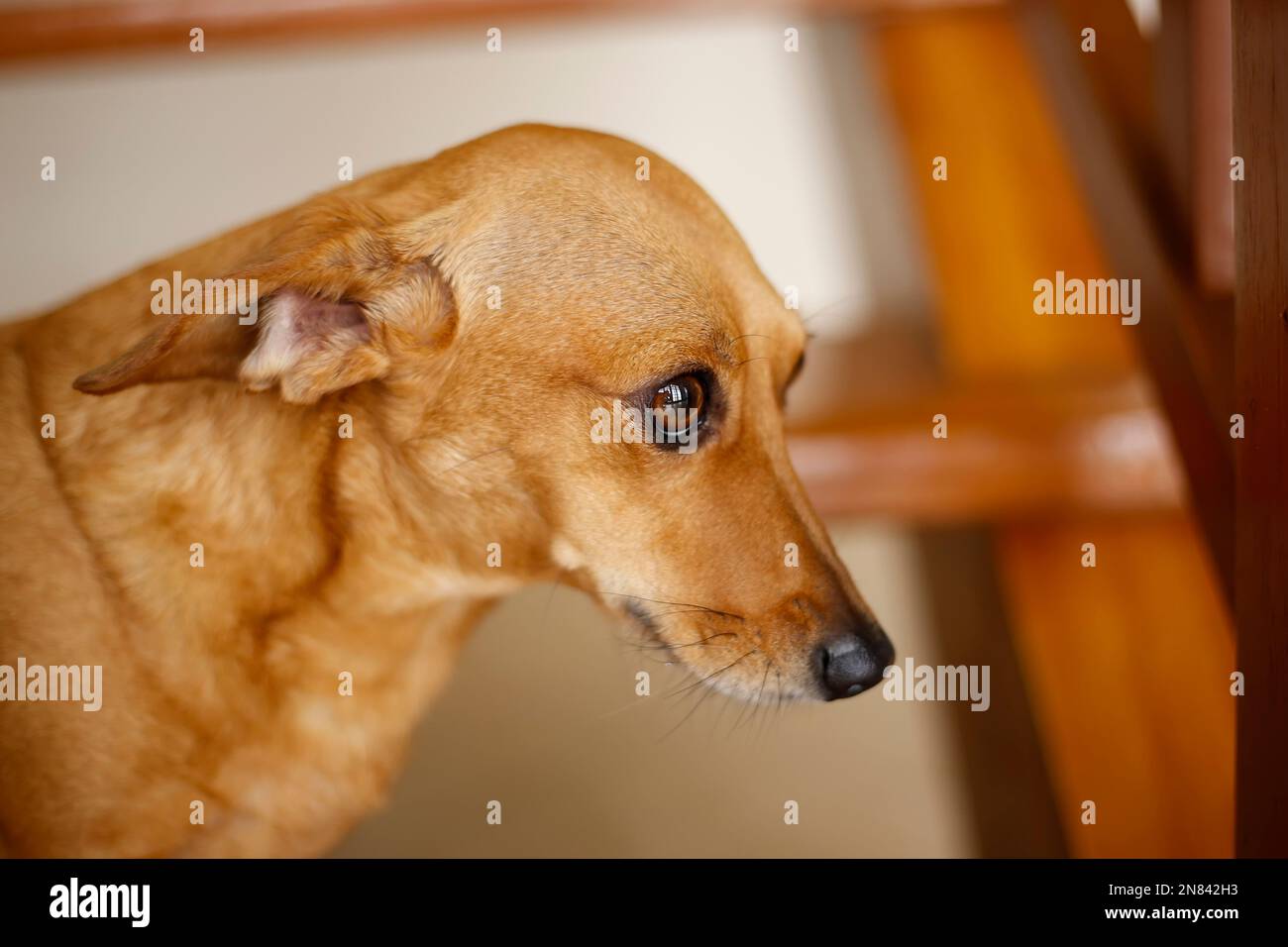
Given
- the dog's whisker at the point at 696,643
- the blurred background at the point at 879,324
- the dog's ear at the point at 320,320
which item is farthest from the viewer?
the blurred background at the point at 879,324

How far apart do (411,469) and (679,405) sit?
0.31 metres

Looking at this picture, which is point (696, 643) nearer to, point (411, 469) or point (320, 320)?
point (411, 469)

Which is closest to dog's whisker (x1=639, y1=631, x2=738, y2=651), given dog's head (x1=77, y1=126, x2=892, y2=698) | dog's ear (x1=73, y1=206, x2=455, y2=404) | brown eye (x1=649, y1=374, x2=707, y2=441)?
dog's head (x1=77, y1=126, x2=892, y2=698)

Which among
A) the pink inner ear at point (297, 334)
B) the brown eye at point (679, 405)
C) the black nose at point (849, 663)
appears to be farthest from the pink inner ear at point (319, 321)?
the black nose at point (849, 663)

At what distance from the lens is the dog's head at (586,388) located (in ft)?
4.46

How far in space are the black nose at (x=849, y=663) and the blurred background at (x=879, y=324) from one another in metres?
0.14

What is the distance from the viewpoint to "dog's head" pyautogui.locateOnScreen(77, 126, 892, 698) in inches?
53.5

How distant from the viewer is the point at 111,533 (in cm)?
140

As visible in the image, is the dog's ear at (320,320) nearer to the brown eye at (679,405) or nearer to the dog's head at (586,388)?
the dog's head at (586,388)

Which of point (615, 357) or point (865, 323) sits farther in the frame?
point (865, 323)

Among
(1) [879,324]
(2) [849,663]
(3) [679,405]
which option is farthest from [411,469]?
(1) [879,324]

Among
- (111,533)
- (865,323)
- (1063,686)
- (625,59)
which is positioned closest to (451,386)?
(111,533)

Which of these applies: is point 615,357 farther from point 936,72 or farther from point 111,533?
point 936,72

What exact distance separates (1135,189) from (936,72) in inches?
72.3
